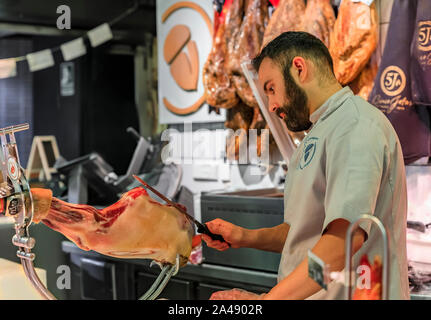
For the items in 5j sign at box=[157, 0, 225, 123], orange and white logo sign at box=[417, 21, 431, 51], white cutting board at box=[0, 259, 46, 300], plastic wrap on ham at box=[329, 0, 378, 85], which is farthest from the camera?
5j sign at box=[157, 0, 225, 123]

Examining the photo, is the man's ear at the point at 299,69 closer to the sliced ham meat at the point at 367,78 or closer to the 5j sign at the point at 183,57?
the sliced ham meat at the point at 367,78

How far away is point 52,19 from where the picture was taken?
3.61m

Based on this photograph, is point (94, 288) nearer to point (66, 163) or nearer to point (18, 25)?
point (66, 163)

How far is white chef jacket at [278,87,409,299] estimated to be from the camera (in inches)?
39.3

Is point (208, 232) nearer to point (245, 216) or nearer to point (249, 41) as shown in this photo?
point (245, 216)

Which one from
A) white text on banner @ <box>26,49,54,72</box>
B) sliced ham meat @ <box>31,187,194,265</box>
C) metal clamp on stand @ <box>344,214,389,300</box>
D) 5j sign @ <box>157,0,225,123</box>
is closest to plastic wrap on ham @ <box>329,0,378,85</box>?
5j sign @ <box>157,0,225,123</box>

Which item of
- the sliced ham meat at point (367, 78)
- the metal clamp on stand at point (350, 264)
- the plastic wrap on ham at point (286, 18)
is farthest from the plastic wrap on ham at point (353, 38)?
the metal clamp on stand at point (350, 264)

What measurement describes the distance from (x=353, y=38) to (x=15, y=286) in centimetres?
166

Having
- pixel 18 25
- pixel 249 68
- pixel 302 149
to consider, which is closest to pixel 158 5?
pixel 18 25

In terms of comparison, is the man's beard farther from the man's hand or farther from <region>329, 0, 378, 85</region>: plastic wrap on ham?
<region>329, 0, 378, 85</region>: plastic wrap on ham

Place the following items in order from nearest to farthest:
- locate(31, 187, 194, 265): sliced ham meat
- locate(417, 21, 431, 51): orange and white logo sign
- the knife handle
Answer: locate(31, 187, 194, 265): sliced ham meat
the knife handle
locate(417, 21, 431, 51): orange and white logo sign

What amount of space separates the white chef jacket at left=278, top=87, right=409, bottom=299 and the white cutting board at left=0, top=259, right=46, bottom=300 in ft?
3.18

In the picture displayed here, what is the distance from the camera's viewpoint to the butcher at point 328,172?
0.99m

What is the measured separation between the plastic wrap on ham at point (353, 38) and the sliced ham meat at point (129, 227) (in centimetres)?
142
